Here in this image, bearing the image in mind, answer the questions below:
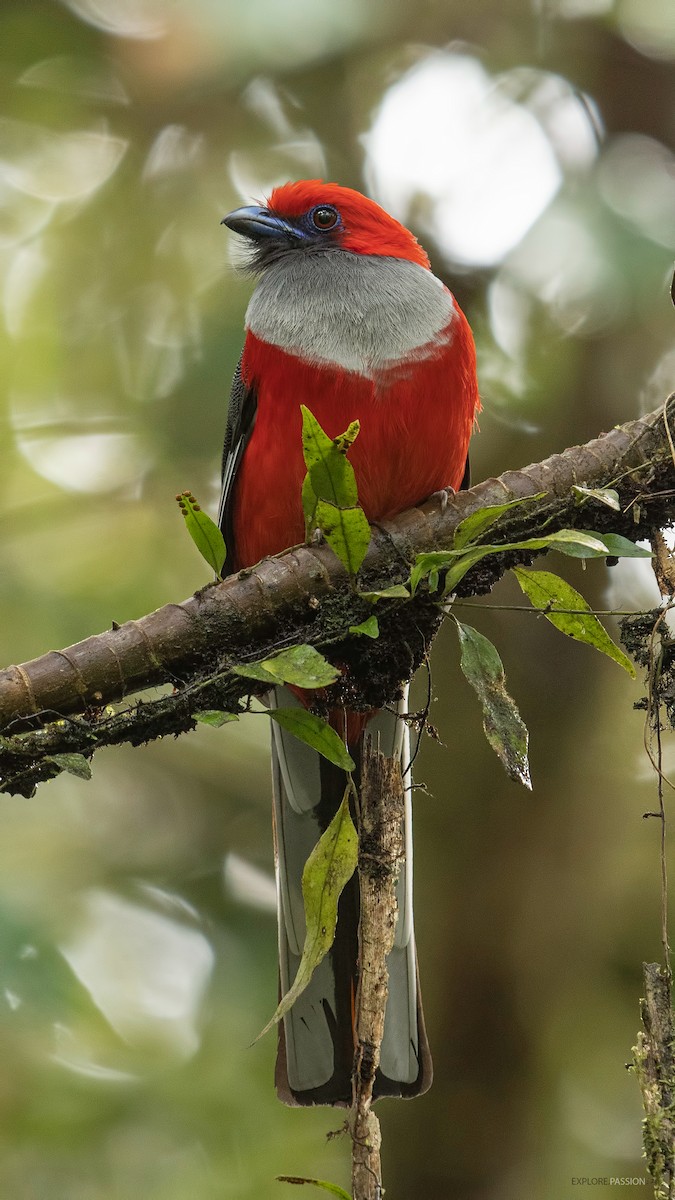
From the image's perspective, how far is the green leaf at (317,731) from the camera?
8.07 feet

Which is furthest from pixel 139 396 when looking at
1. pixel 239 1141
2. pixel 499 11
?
pixel 239 1141

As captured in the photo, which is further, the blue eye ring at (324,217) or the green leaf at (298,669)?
the blue eye ring at (324,217)

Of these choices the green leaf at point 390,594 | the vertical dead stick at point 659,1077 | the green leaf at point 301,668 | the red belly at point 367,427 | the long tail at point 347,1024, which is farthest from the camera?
the red belly at point 367,427

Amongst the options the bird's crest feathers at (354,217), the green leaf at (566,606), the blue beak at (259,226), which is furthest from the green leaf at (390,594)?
the blue beak at (259,226)

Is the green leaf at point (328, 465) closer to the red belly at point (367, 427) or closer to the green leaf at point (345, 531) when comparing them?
the green leaf at point (345, 531)

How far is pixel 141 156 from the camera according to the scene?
6.23 meters

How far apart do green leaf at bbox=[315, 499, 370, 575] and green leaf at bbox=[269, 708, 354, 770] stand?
34 cm

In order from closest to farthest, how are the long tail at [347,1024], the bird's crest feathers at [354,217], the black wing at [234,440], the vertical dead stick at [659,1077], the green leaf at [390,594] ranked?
the vertical dead stick at [659,1077], the green leaf at [390,594], the long tail at [347,1024], the black wing at [234,440], the bird's crest feathers at [354,217]

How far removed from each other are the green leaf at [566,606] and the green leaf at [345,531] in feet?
1.15

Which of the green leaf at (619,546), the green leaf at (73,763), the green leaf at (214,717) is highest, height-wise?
the green leaf at (619,546)

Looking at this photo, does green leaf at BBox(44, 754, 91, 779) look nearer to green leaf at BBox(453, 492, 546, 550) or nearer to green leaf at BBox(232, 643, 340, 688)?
→ green leaf at BBox(232, 643, 340, 688)

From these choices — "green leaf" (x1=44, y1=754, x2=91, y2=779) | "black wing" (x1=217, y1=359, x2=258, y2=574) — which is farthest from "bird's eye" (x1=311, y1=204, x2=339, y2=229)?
"green leaf" (x1=44, y1=754, x2=91, y2=779)

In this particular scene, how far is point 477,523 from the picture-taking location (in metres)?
2.52

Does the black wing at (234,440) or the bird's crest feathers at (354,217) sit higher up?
the bird's crest feathers at (354,217)
